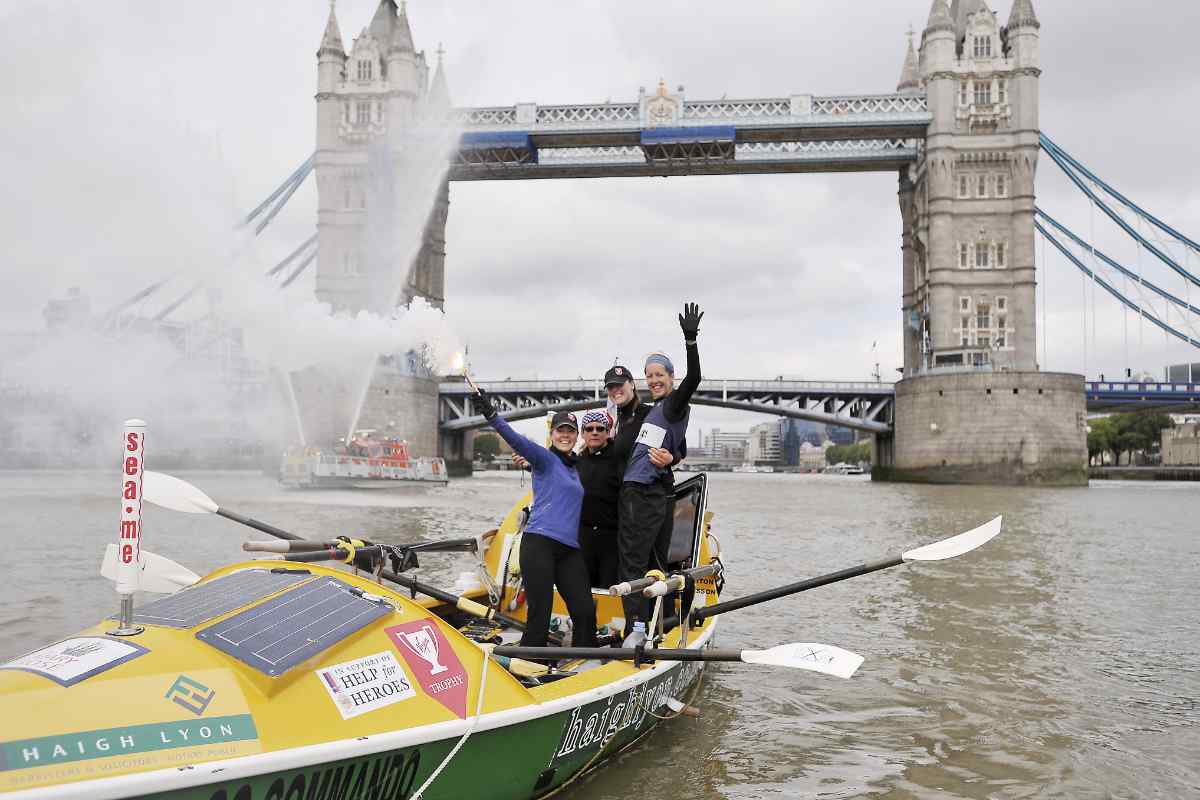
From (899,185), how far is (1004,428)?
68.2 ft

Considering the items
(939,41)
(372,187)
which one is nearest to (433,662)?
(372,187)

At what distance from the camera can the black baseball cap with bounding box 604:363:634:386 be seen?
5.92 meters

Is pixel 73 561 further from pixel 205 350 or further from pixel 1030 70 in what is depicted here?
pixel 1030 70

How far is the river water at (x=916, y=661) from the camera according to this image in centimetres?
527

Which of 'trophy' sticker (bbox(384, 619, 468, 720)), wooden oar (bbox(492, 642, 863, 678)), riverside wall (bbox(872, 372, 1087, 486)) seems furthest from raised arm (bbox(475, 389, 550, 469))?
riverside wall (bbox(872, 372, 1087, 486))

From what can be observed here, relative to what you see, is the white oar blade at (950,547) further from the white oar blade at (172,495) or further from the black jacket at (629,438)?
the white oar blade at (172,495)

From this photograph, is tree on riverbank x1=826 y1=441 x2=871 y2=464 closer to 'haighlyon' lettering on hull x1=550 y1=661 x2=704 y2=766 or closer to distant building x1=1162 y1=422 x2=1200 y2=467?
distant building x1=1162 y1=422 x2=1200 y2=467

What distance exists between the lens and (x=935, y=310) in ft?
170

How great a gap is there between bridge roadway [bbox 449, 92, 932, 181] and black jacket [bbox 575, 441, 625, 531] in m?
51.0

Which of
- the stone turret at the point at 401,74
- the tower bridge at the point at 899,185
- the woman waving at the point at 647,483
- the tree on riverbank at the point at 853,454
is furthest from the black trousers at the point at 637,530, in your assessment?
the tree on riverbank at the point at 853,454

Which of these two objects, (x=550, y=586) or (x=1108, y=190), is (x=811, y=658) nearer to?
(x=550, y=586)

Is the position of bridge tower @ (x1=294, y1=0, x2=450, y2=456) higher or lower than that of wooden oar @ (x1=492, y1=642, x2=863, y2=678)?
higher

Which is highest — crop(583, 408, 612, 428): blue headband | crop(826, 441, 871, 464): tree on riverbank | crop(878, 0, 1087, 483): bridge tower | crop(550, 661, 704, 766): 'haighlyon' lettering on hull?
crop(878, 0, 1087, 483): bridge tower

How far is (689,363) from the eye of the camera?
18.0ft
